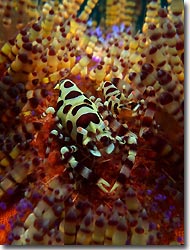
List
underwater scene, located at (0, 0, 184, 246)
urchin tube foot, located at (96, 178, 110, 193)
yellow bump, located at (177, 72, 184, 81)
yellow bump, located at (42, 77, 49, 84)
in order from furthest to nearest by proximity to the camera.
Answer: yellow bump, located at (42, 77, 49, 84)
yellow bump, located at (177, 72, 184, 81)
urchin tube foot, located at (96, 178, 110, 193)
underwater scene, located at (0, 0, 184, 246)

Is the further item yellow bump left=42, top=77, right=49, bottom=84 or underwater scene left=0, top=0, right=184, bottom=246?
yellow bump left=42, top=77, right=49, bottom=84

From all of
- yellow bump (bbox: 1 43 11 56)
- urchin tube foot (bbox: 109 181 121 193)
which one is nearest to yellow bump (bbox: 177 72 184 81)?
urchin tube foot (bbox: 109 181 121 193)

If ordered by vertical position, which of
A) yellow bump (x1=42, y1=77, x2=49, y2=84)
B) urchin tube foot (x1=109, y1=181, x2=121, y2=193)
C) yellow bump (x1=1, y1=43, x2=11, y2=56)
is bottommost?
urchin tube foot (x1=109, y1=181, x2=121, y2=193)

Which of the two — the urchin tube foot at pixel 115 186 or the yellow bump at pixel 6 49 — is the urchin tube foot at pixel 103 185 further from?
the yellow bump at pixel 6 49

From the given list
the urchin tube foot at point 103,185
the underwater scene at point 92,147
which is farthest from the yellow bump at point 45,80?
the urchin tube foot at point 103,185

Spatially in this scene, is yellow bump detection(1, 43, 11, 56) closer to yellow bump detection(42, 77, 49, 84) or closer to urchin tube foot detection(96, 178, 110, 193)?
yellow bump detection(42, 77, 49, 84)

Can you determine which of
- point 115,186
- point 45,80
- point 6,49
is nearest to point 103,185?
point 115,186

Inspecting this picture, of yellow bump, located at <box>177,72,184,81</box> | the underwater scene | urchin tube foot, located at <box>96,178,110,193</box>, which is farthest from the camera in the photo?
yellow bump, located at <box>177,72,184,81</box>

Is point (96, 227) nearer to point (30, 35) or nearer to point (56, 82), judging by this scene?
point (56, 82)

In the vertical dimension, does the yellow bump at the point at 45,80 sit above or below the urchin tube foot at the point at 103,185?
above
